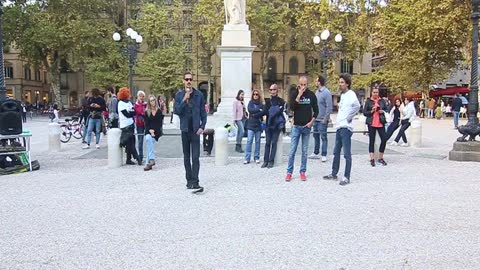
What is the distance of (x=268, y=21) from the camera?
48781 millimetres

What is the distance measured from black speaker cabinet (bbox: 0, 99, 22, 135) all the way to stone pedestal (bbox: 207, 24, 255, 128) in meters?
9.11

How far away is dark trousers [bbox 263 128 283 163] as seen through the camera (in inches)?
410

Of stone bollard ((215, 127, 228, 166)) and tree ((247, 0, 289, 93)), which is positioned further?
tree ((247, 0, 289, 93))

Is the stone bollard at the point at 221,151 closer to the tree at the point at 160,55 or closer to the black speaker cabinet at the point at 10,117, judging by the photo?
the black speaker cabinet at the point at 10,117

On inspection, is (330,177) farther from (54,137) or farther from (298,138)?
(54,137)

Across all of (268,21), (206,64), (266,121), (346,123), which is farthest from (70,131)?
(206,64)

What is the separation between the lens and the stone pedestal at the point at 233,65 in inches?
725

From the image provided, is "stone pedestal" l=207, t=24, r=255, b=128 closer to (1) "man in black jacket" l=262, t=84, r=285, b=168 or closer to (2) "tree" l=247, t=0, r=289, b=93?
(1) "man in black jacket" l=262, t=84, r=285, b=168

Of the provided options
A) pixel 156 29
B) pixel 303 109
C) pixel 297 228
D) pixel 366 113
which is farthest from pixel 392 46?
pixel 297 228

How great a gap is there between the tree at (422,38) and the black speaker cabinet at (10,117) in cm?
3075

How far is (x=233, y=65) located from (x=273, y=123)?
28.8 feet

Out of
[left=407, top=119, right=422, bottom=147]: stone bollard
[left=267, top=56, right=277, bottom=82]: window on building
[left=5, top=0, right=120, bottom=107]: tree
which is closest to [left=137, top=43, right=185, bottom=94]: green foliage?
[left=5, top=0, right=120, bottom=107]: tree

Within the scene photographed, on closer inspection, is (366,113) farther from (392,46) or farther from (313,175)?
(392,46)

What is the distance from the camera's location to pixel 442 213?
→ 20.8 ft
